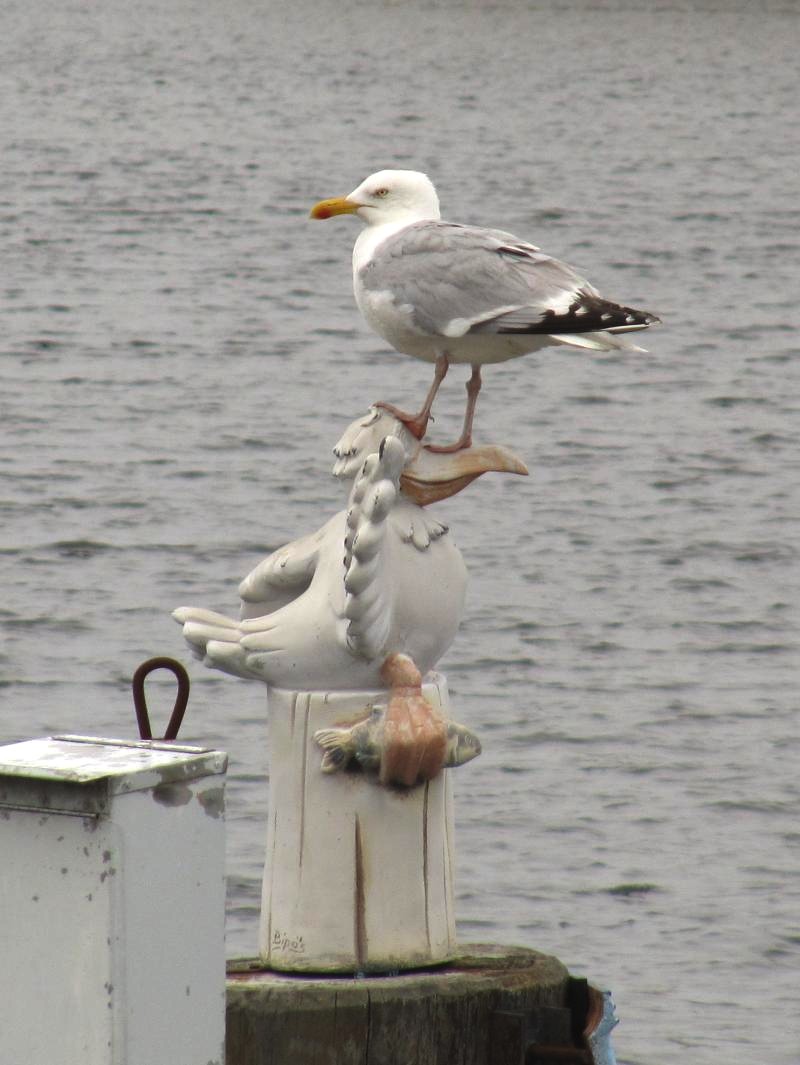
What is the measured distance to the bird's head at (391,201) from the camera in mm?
4469

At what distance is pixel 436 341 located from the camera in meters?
4.25

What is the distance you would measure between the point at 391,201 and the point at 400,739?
1157mm

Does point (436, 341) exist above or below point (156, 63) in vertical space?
below

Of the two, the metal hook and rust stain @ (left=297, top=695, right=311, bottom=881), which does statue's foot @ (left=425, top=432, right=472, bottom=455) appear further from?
the metal hook

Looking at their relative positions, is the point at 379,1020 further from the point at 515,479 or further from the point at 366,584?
the point at 515,479

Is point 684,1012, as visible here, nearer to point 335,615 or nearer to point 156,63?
point 335,615

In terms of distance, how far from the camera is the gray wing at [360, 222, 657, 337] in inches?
164

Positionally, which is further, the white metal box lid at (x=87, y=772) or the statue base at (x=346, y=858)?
the statue base at (x=346, y=858)

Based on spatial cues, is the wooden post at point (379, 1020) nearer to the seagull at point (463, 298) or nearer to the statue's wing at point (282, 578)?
the statue's wing at point (282, 578)

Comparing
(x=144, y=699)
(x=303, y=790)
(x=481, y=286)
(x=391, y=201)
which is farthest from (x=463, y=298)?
(x=144, y=699)

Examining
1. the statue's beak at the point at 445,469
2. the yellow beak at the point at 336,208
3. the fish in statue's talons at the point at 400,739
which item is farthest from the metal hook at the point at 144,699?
the yellow beak at the point at 336,208

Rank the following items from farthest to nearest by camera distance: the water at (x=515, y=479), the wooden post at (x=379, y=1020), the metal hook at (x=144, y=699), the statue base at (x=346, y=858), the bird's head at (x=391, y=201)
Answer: the water at (x=515, y=479) < the bird's head at (x=391, y=201) < the statue base at (x=346, y=858) < the wooden post at (x=379, y=1020) < the metal hook at (x=144, y=699)

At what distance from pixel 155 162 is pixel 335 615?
19764mm

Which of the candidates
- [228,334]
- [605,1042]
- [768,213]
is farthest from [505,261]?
[768,213]
